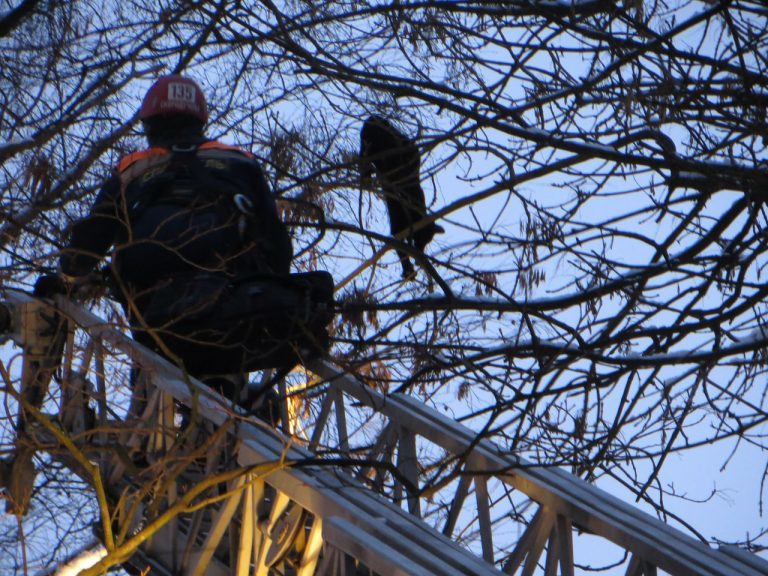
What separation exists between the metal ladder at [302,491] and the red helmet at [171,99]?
36.4 inches

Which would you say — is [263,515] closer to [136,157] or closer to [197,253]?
[197,253]

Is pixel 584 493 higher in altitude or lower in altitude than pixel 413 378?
lower

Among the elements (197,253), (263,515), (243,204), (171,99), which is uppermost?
(171,99)

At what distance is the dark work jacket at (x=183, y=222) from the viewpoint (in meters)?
A: 5.24

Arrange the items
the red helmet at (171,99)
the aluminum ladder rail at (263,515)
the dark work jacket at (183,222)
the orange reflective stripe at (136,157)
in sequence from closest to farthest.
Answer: the aluminum ladder rail at (263,515)
the dark work jacket at (183,222)
the orange reflective stripe at (136,157)
the red helmet at (171,99)

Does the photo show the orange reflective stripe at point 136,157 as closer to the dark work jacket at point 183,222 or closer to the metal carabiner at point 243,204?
the dark work jacket at point 183,222

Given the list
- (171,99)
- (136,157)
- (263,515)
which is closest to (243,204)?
(136,157)

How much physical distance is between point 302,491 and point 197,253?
5.07ft

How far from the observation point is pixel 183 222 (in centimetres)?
529

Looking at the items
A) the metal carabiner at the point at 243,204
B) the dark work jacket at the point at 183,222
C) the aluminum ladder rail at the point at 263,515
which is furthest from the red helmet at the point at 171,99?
the aluminum ladder rail at the point at 263,515

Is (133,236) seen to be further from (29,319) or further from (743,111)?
(743,111)

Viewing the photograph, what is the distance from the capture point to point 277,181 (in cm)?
679

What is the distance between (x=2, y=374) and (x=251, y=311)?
3.22 ft

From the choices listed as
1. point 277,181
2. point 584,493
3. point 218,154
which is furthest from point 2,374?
point 277,181
